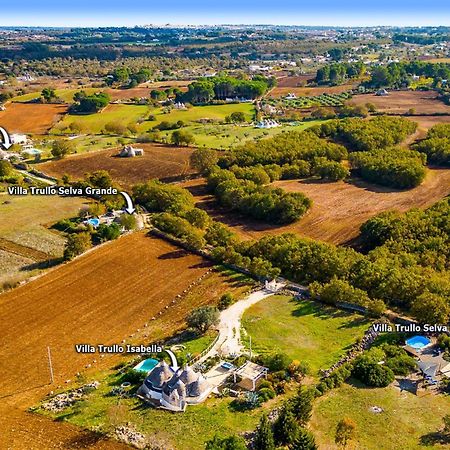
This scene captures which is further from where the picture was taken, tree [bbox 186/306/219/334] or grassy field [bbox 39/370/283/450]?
tree [bbox 186/306/219/334]

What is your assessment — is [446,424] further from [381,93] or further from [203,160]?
[381,93]

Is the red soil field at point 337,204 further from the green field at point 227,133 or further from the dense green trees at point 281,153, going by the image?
the green field at point 227,133

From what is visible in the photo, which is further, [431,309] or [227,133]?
[227,133]

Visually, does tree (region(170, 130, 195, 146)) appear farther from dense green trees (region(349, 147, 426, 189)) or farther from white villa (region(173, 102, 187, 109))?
white villa (region(173, 102, 187, 109))

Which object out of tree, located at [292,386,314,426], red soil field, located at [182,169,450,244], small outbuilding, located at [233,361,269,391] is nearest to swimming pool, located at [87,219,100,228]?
red soil field, located at [182,169,450,244]

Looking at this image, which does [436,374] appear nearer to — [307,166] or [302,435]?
[302,435]

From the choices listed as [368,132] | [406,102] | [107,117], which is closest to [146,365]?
[368,132]

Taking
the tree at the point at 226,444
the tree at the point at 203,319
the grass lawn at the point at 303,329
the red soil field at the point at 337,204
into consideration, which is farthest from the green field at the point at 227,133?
the tree at the point at 226,444
